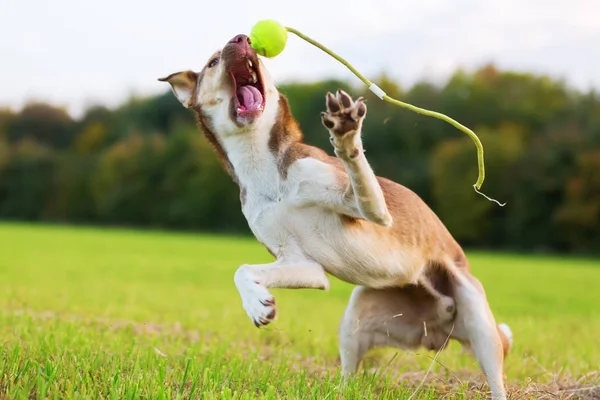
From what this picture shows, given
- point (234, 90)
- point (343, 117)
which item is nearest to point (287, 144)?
point (234, 90)

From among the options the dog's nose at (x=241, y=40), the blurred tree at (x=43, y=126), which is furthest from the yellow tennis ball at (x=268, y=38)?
the blurred tree at (x=43, y=126)

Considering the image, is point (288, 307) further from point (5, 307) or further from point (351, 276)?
point (351, 276)

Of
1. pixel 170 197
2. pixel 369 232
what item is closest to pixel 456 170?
pixel 170 197

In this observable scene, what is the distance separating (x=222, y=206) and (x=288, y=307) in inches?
1889

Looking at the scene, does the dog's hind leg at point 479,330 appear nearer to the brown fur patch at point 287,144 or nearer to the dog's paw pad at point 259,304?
the brown fur patch at point 287,144

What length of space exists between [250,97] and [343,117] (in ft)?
3.86

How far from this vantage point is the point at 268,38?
14.9 ft

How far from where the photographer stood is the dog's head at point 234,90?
4.53 metres

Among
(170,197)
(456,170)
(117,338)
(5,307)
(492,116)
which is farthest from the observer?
(170,197)

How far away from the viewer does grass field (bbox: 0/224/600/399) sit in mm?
3988

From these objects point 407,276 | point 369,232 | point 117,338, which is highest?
point 369,232

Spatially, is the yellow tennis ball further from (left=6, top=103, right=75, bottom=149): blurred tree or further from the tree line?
(left=6, top=103, right=75, bottom=149): blurred tree

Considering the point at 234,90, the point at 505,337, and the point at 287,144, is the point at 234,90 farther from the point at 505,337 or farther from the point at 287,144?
the point at 505,337

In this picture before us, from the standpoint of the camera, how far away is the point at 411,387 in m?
4.92
